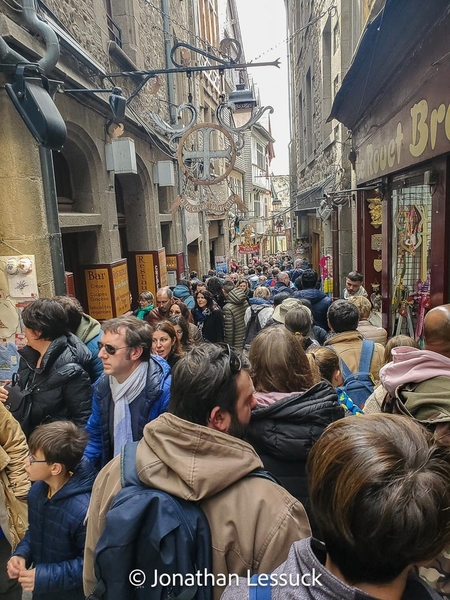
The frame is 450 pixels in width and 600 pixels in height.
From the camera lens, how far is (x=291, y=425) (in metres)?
1.75

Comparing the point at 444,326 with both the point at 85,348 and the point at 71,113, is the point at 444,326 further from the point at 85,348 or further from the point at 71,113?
Answer: the point at 71,113

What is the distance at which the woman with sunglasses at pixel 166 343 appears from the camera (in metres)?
3.58

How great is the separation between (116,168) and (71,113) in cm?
119

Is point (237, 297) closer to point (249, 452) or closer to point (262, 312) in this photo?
point (262, 312)

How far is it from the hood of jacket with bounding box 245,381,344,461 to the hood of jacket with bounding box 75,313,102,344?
189cm

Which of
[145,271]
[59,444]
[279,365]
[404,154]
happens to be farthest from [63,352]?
[145,271]

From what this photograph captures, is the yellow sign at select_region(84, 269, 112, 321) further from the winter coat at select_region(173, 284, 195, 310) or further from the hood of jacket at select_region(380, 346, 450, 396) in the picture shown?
the hood of jacket at select_region(380, 346, 450, 396)

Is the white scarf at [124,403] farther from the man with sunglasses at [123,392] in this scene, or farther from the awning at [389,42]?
the awning at [389,42]

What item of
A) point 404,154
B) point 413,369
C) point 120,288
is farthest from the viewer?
point 120,288

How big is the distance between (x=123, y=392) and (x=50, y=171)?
3219 millimetres

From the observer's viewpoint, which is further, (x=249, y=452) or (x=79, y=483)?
(x=79, y=483)

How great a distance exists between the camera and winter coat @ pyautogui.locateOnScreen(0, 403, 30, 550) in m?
2.60

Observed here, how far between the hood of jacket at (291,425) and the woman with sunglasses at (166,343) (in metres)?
1.84

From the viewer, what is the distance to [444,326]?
6.98 feet
